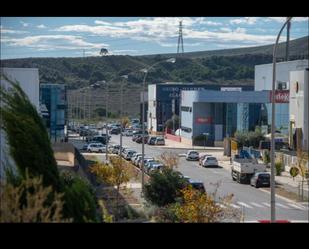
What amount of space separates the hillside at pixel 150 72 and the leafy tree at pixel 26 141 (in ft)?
144

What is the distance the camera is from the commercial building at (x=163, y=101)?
67.6 m

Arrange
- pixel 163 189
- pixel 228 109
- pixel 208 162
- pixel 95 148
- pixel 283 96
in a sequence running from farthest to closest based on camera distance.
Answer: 1. pixel 228 109
2. pixel 283 96
3. pixel 95 148
4. pixel 208 162
5. pixel 163 189

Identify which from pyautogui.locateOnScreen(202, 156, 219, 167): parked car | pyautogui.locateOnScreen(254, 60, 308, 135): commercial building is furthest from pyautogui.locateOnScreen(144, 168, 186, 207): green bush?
pyautogui.locateOnScreen(254, 60, 308, 135): commercial building

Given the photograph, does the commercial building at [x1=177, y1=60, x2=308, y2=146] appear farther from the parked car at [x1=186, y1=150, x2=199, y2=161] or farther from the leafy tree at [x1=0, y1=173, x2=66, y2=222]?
the leafy tree at [x1=0, y1=173, x2=66, y2=222]

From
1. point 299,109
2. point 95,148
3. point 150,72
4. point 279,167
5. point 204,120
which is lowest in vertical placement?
point 279,167

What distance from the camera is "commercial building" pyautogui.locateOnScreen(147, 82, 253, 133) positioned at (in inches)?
2662

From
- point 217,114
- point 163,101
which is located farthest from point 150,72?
point 217,114

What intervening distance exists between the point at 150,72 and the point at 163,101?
1835 centimetres

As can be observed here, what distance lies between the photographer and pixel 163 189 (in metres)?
20.1

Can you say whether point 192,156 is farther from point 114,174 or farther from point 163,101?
point 163,101
